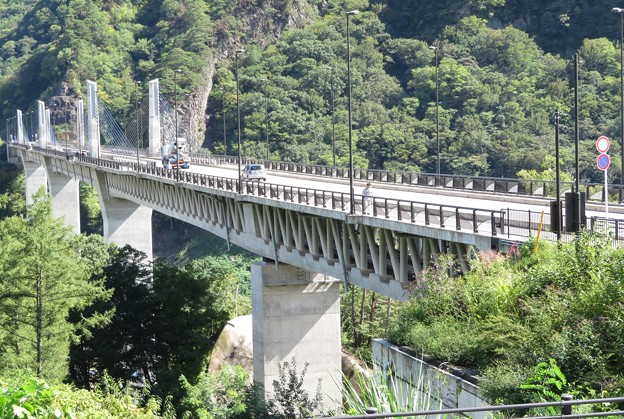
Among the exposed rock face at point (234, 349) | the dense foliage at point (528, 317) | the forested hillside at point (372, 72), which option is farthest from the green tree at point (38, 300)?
the forested hillside at point (372, 72)

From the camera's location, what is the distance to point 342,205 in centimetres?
3142

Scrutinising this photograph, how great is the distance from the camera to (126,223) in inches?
2926

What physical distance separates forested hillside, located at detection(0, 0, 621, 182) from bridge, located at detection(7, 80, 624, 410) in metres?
24.6

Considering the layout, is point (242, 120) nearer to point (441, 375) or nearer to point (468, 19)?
point (468, 19)

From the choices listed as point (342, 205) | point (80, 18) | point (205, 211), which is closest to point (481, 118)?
point (205, 211)

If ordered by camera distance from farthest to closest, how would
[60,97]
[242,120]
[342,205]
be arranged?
[60,97] < [242,120] < [342,205]

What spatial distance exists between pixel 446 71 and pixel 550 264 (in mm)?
78846

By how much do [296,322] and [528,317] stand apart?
23.0 metres

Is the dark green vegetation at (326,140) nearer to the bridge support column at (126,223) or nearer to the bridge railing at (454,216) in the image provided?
the bridge railing at (454,216)

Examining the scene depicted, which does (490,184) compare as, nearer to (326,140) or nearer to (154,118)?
(154,118)

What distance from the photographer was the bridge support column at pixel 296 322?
3897 cm

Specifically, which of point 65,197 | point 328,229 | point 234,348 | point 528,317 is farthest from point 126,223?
point 528,317

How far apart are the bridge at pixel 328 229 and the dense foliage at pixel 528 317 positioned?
2.08 m

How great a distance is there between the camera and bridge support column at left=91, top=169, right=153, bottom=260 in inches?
2896
